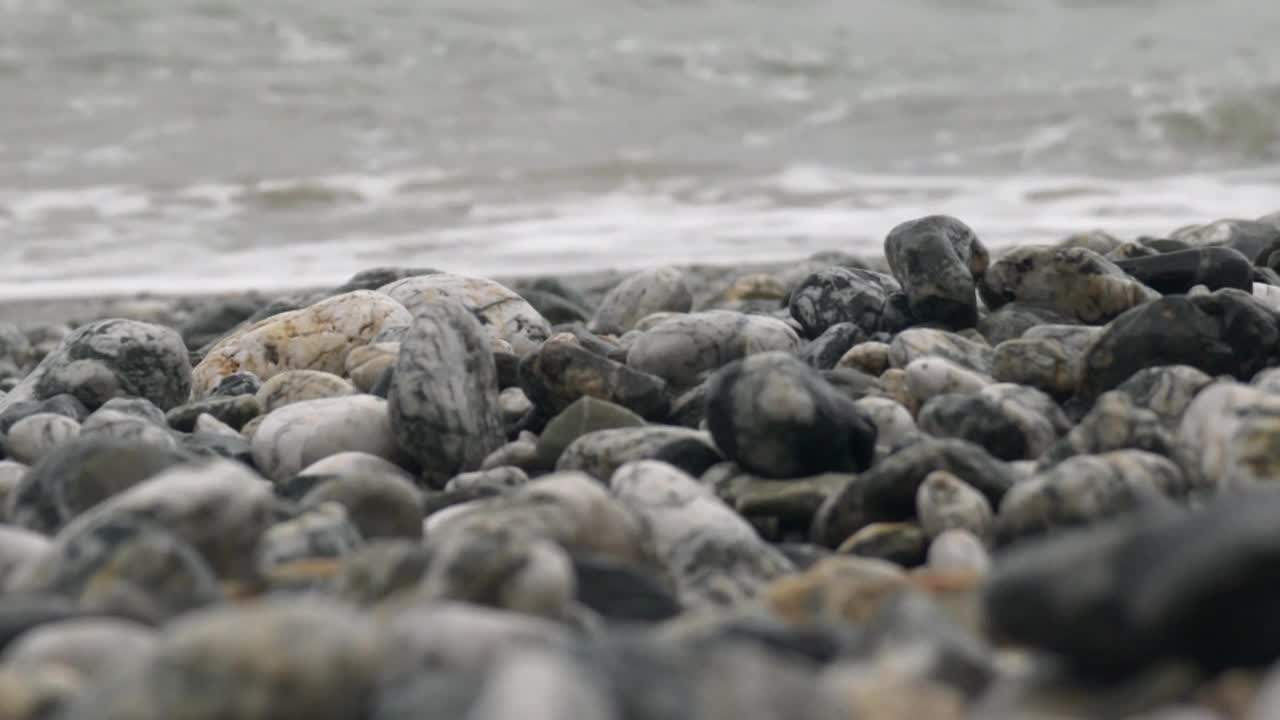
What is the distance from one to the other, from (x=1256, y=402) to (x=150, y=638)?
150 cm

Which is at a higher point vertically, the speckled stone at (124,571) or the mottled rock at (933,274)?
the mottled rock at (933,274)

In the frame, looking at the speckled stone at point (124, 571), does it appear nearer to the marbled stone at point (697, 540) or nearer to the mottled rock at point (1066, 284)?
the marbled stone at point (697, 540)

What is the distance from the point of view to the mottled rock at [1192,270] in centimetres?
334

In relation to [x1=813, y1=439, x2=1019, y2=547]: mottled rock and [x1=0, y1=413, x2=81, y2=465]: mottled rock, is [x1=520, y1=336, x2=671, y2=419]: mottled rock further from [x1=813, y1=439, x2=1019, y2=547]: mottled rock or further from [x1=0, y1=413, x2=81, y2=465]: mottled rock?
[x1=0, y1=413, x2=81, y2=465]: mottled rock

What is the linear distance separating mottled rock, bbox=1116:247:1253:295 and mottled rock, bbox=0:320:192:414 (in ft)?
7.14

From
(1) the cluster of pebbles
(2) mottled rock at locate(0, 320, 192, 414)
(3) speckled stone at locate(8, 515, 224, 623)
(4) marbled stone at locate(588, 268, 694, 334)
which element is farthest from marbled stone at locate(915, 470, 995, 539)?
(4) marbled stone at locate(588, 268, 694, 334)

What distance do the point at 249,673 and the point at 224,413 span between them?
2048 millimetres

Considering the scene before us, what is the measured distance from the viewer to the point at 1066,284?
338cm

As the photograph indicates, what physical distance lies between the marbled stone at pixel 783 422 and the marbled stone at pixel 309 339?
4.06 ft

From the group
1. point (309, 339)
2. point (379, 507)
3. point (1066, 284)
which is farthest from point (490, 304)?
point (379, 507)

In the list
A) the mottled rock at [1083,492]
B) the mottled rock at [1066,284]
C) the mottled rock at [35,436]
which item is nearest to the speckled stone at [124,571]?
the mottled rock at [1083,492]

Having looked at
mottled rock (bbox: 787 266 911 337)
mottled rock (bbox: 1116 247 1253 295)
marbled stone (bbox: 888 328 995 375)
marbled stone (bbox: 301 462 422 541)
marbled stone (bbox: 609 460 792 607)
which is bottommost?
marbled stone (bbox: 609 460 792 607)

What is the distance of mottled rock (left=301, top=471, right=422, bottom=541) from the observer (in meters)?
2.12

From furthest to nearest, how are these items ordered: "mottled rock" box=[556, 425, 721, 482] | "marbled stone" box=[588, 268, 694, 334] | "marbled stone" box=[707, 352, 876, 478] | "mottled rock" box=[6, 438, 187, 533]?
"marbled stone" box=[588, 268, 694, 334]
"mottled rock" box=[556, 425, 721, 482]
"marbled stone" box=[707, 352, 876, 478]
"mottled rock" box=[6, 438, 187, 533]
